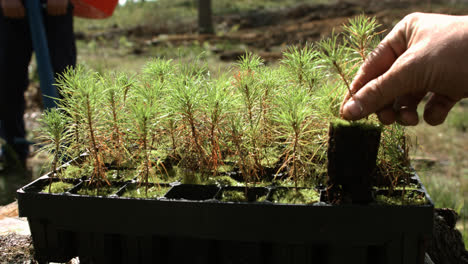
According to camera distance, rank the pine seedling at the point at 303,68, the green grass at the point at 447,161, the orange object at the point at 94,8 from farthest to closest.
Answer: the orange object at the point at 94,8 → the green grass at the point at 447,161 → the pine seedling at the point at 303,68

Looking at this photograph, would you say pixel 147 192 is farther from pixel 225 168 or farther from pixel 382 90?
pixel 382 90

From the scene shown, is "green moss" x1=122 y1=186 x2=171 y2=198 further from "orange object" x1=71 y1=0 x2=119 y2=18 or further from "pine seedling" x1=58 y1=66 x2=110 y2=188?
"orange object" x1=71 y1=0 x2=119 y2=18

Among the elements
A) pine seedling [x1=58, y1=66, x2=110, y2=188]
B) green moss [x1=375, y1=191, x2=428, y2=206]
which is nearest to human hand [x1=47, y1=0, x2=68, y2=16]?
pine seedling [x1=58, y1=66, x2=110, y2=188]

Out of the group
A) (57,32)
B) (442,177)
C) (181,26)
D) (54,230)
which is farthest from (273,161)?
(181,26)

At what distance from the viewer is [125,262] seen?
1.21m

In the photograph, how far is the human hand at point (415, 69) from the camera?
105 centimetres

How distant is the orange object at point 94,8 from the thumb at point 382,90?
2184mm

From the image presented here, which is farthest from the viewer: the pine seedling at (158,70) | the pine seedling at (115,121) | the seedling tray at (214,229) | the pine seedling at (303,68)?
the pine seedling at (158,70)

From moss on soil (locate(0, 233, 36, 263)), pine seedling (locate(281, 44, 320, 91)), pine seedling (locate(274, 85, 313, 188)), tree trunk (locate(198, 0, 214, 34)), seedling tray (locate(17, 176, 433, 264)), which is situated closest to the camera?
seedling tray (locate(17, 176, 433, 264))

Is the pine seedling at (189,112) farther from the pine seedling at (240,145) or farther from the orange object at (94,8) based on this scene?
the orange object at (94,8)

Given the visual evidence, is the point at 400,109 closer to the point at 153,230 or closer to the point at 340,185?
the point at 340,185

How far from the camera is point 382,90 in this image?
1.06 metres

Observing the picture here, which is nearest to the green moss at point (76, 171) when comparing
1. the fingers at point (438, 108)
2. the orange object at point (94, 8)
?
the fingers at point (438, 108)

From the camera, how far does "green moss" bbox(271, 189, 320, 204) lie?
1.13 metres
